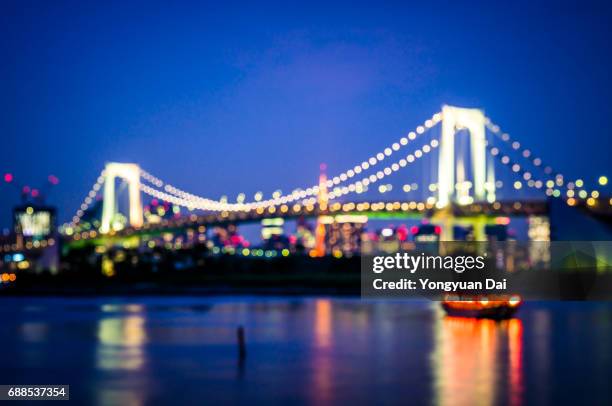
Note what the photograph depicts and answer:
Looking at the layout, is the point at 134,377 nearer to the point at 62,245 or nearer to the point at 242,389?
the point at 242,389

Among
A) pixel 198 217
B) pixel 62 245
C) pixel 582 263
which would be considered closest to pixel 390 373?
pixel 582 263

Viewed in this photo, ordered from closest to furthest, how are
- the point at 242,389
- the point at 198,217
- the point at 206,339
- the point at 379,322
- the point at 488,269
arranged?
the point at 242,389 → the point at 206,339 → the point at 379,322 → the point at 488,269 → the point at 198,217

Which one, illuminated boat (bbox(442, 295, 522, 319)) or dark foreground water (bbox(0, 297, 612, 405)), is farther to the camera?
illuminated boat (bbox(442, 295, 522, 319))

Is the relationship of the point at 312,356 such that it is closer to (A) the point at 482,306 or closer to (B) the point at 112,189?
(A) the point at 482,306

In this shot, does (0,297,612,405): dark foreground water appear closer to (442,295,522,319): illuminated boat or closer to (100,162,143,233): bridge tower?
(442,295,522,319): illuminated boat

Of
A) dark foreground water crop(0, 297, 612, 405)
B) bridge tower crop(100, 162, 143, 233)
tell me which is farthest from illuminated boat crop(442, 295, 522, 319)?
bridge tower crop(100, 162, 143, 233)

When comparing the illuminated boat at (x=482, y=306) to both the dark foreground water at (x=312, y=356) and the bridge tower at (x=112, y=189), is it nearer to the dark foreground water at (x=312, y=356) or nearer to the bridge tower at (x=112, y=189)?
the dark foreground water at (x=312, y=356)
